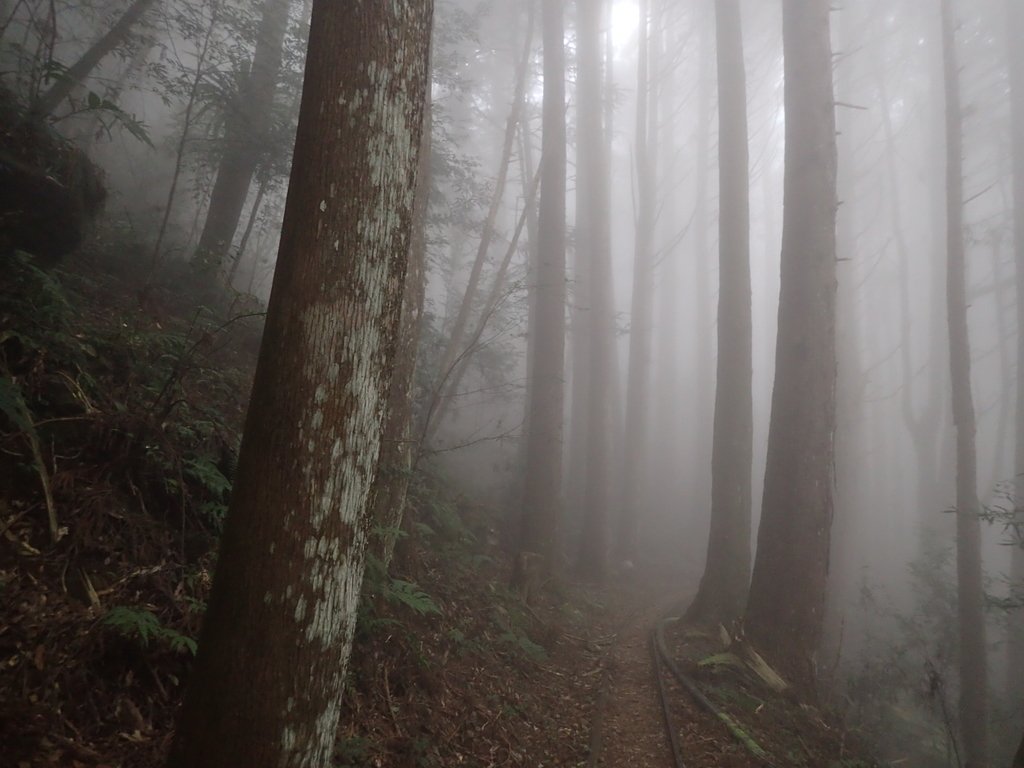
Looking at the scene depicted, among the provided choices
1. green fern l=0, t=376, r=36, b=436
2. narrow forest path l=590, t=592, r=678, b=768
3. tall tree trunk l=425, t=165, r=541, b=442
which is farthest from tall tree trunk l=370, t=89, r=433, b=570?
narrow forest path l=590, t=592, r=678, b=768

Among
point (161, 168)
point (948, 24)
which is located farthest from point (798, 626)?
point (161, 168)

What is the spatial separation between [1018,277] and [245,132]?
22521mm

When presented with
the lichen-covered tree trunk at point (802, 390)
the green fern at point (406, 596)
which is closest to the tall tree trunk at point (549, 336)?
the lichen-covered tree trunk at point (802, 390)

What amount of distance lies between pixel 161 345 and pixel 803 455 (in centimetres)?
831

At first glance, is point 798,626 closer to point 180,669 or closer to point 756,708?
point 756,708

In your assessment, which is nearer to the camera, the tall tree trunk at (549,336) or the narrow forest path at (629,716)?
the narrow forest path at (629,716)

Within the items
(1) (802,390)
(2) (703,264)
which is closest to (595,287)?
(1) (802,390)

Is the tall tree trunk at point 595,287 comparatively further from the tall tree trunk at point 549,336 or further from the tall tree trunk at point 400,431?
the tall tree trunk at point 400,431

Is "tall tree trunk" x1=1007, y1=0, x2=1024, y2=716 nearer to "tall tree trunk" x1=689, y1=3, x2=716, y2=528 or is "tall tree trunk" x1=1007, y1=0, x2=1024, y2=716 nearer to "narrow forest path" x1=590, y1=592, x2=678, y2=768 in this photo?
"narrow forest path" x1=590, y1=592, x2=678, y2=768

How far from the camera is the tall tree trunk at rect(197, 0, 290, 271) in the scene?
9836 millimetres

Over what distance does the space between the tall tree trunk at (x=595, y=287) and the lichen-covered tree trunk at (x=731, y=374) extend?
4.44 metres

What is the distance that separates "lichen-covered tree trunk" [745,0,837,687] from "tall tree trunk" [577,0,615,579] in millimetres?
6868

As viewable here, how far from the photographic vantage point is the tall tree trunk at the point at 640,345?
1897 centimetres

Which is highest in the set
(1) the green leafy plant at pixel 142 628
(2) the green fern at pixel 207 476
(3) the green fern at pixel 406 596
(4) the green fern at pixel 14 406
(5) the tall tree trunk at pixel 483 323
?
(5) the tall tree trunk at pixel 483 323
